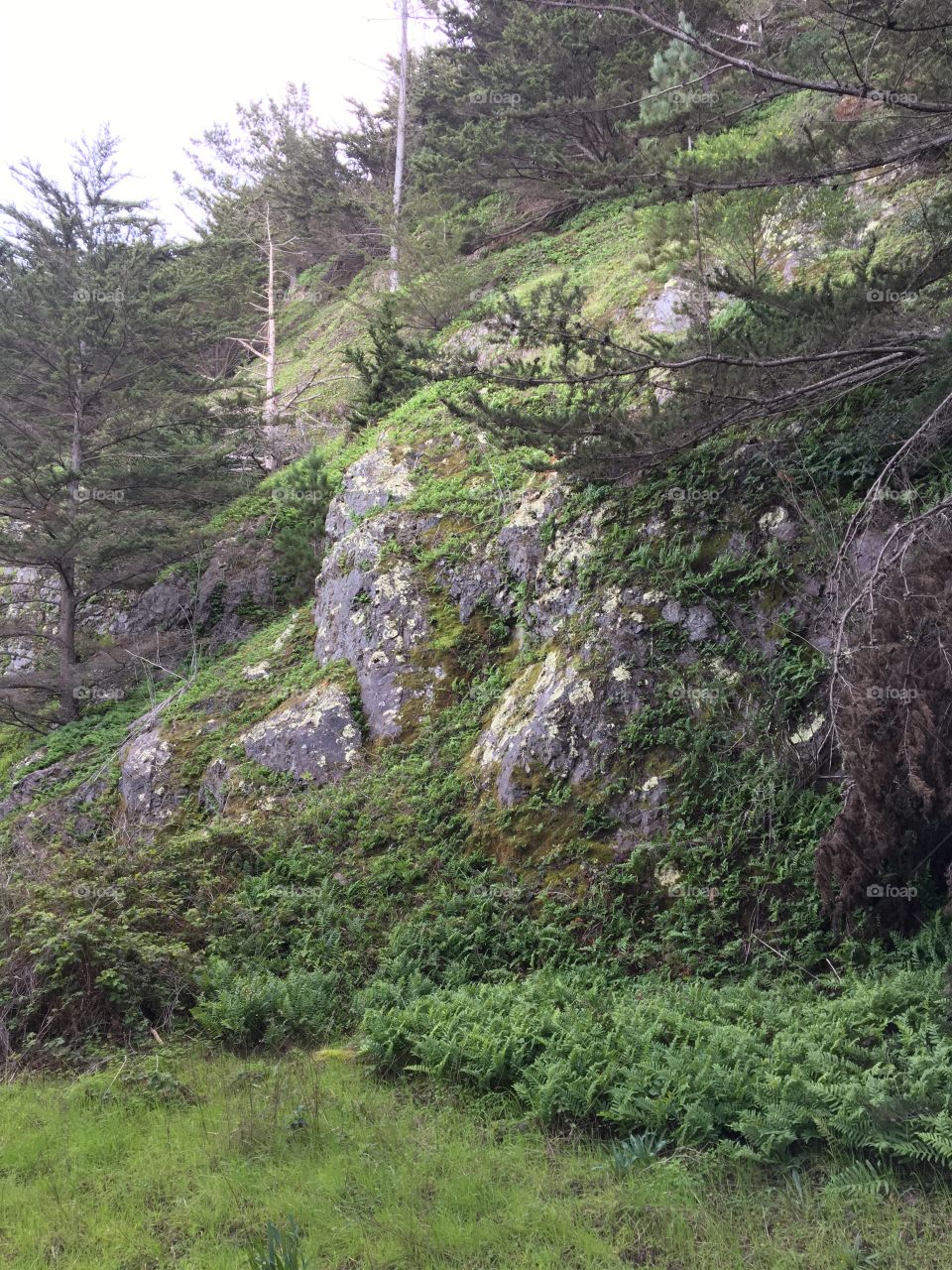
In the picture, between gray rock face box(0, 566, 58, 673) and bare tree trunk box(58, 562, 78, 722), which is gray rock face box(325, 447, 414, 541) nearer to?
bare tree trunk box(58, 562, 78, 722)

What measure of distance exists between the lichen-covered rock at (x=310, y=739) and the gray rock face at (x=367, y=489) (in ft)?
11.1

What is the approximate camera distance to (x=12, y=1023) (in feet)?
19.6

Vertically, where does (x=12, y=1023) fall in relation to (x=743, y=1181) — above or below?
above

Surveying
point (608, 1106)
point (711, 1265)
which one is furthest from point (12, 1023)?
point (711, 1265)

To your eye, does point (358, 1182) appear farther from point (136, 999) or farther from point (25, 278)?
point (25, 278)

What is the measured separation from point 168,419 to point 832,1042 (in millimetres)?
13889

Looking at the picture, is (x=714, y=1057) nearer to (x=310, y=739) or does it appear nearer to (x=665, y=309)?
(x=310, y=739)

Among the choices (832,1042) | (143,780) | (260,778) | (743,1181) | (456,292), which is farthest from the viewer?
(456,292)

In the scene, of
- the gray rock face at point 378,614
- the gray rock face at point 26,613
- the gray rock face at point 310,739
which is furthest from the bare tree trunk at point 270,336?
the gray rock face at point 310,739

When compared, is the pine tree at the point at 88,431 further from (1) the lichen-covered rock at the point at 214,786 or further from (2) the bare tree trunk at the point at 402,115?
(2) the bare tree trunk at the point at 402,115

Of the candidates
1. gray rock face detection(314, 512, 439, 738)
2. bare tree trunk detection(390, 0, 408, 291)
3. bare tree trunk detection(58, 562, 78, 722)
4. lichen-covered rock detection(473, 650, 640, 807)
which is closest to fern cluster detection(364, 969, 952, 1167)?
lichen-covered rock detection(473, 650, 640, 807)

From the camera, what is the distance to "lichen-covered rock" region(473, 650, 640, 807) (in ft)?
24.8

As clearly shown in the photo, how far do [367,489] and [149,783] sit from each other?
5.37 meters

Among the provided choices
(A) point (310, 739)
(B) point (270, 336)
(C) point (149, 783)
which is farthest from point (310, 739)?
(B) point (270, 336)
